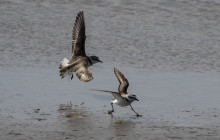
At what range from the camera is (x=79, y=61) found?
42.8ft

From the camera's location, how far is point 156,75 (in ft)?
45.6

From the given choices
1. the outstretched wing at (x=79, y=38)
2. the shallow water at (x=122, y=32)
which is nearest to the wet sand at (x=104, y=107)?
the outstretched wing at (x=79, y=38)

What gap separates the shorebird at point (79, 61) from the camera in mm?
12469

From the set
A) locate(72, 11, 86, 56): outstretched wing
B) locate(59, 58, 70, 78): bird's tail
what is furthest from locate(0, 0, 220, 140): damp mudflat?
locate(72, 11, 86, 56): outstretched wing

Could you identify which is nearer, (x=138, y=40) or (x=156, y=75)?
(x=156, y=75)

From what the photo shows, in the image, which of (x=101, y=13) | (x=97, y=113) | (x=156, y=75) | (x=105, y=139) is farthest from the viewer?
(x=101, y=13)

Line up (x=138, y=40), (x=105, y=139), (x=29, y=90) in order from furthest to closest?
(x=138, y=40), (x=29, y=90), (x=105, y=139)

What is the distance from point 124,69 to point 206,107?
2.83 meters

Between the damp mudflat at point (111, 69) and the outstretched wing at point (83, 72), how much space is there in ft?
1.12

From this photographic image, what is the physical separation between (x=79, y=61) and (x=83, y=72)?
575 mm

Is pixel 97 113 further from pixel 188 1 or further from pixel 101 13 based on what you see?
pixel 188 1

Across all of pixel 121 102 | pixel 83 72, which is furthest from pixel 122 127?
→ pixel 83 72

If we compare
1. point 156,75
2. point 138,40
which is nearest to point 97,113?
point 156,75

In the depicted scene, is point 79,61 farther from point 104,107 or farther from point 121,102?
point 121,102
